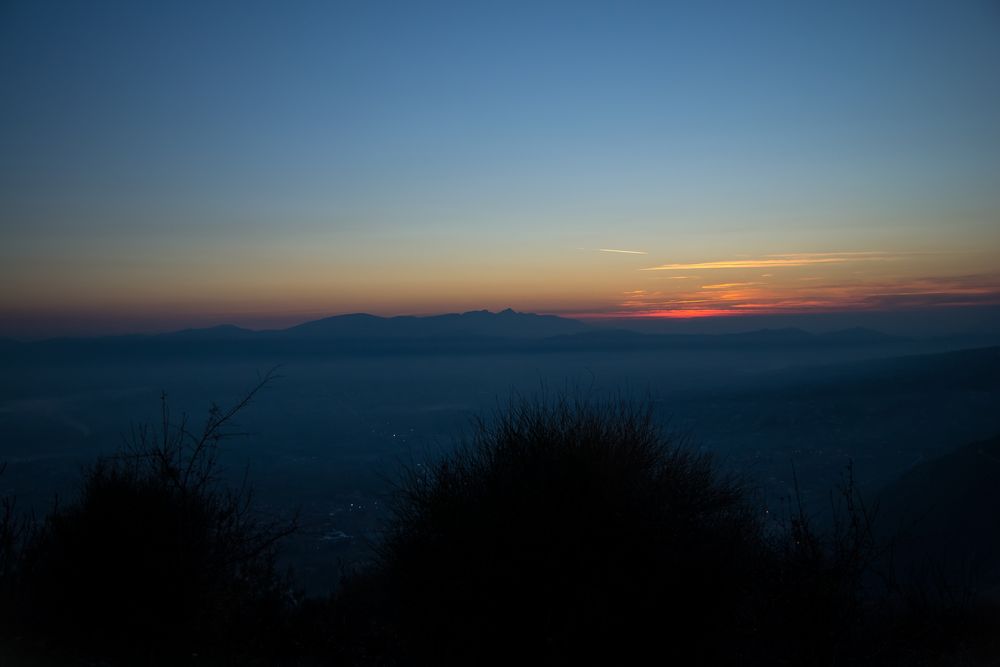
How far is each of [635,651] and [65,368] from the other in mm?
74651

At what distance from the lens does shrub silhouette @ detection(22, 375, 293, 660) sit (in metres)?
6.17

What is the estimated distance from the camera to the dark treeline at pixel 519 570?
215 inches

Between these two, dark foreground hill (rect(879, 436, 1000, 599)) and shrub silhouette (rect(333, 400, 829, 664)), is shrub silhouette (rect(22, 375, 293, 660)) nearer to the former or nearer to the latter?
shrub silhouette (rect(333, 400, 829, 664))

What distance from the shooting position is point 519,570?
5.55 m

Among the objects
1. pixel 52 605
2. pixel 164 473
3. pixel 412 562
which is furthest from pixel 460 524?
pixel 52 605

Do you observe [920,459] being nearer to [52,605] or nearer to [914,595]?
[914,595]

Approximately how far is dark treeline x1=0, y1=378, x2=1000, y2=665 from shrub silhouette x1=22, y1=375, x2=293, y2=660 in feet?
0.06

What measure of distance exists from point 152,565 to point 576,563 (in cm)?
413

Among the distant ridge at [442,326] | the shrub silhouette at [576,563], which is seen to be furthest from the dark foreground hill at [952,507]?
the distant ridge at [442,326]

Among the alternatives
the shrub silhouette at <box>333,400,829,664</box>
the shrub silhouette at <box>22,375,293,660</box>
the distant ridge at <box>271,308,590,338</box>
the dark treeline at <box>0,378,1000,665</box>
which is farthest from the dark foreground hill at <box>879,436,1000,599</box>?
the distant ridge at <box>271,308,590,338</box>

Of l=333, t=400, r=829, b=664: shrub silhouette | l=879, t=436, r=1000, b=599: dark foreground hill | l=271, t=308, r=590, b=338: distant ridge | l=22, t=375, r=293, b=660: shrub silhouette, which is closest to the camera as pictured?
l=333, t=400, r=829, b=664: shrub silhouette


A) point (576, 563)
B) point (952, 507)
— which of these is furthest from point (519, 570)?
point (952, 507)

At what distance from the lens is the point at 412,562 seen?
6.30 m

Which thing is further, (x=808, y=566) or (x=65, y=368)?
(x=65, y=368)
